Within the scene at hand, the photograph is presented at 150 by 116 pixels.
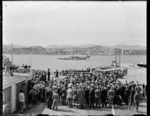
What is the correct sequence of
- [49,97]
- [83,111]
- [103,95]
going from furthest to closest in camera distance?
[103,95] → [49,97] → [83,111]

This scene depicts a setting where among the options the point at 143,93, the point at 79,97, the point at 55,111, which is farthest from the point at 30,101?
the point at 143,93

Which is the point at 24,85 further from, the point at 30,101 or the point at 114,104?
the point at 114,104

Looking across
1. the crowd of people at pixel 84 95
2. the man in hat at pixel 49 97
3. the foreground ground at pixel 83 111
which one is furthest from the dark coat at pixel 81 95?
the man in hat at pixel 49 97

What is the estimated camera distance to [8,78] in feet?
30.4

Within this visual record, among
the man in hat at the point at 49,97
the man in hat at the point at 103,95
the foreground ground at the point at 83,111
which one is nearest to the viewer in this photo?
the foreground ground at the point at 83,111

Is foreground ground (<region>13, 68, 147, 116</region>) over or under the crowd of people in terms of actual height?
under

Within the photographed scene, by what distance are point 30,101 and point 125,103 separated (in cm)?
407

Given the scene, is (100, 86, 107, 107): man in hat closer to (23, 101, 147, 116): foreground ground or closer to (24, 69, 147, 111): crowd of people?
(24, 69, 147, 111): crowd of people

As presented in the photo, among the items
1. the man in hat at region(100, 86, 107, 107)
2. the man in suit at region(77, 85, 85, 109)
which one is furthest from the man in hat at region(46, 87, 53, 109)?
the man in hat at region(100, 86, 107, 107)

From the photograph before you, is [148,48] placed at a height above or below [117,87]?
above

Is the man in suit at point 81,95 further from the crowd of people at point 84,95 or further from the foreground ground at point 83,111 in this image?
the foreground ground at point 83,111

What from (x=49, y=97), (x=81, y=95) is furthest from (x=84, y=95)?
(x=49, y=97)

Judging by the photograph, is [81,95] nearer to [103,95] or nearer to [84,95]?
[84,95]

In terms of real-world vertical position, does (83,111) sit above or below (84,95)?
below
